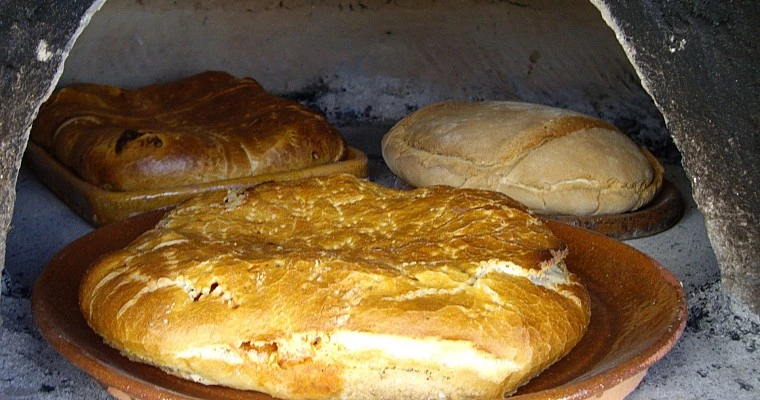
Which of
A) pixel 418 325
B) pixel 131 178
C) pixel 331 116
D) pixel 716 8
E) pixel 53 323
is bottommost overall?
pixel 331 116

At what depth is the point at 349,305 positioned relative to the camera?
1090 millimetres

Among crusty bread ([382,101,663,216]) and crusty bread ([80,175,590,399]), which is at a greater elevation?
crusty bread ([80,175,590,399])

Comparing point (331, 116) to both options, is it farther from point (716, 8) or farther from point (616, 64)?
point (716, 8)

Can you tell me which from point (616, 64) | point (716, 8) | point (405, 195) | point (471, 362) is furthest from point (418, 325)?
point (616, 64)

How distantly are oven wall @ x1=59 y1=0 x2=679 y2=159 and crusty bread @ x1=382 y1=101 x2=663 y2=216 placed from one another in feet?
2.31

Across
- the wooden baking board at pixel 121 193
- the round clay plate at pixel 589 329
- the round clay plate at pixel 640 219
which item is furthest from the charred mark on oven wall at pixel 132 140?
the round clay plate at pixel 640 219

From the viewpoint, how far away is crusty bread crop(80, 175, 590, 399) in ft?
3.50

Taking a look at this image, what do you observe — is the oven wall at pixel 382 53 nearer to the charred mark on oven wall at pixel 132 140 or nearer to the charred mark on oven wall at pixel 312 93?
the charred mark on oven wall at pixel 312 93

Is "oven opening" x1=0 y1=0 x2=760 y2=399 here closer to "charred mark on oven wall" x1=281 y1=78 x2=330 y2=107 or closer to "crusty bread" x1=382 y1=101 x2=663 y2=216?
"charred mark on oven wall" x1=281 y1=78 x2=330 y2=107

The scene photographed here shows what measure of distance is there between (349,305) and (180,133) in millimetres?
1210

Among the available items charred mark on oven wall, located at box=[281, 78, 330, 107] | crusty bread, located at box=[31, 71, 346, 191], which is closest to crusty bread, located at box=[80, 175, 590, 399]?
crusty bread, located at box=[31, 71, 346, 191]

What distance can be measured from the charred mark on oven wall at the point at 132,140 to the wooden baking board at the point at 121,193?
117 mm

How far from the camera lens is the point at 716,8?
1.32m

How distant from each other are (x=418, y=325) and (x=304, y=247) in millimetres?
270
